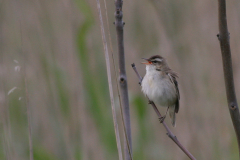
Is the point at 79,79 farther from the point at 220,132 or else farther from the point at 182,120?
the point at 220,132

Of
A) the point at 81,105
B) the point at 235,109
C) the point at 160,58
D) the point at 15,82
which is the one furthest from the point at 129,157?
the point at 15,82

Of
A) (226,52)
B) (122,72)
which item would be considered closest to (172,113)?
(122,72)

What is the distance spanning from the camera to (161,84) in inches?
112

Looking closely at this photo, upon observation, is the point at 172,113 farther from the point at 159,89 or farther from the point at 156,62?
the point at 156,62

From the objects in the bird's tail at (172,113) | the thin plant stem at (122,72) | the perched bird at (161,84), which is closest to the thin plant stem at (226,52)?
the thin plant stem at (122,72)

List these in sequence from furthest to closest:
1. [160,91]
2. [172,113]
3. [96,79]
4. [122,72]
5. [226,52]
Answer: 1. [172,113]
2. [160,91]
3. [96,79]
4. [122,72]
5. [226,52]

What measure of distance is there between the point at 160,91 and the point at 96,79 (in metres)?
0.68

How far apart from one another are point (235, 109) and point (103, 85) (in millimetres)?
1379

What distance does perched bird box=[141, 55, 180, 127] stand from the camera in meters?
2.79

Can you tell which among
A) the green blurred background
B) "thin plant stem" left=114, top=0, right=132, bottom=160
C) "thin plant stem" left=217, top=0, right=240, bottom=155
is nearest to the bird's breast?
the green blurred background

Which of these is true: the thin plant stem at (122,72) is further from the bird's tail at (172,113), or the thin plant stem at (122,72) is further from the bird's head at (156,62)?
the bird's tail at (172,113)

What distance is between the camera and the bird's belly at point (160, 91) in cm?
278

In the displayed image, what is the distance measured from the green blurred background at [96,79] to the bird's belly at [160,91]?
101 millimetres

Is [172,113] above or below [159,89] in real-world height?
below
